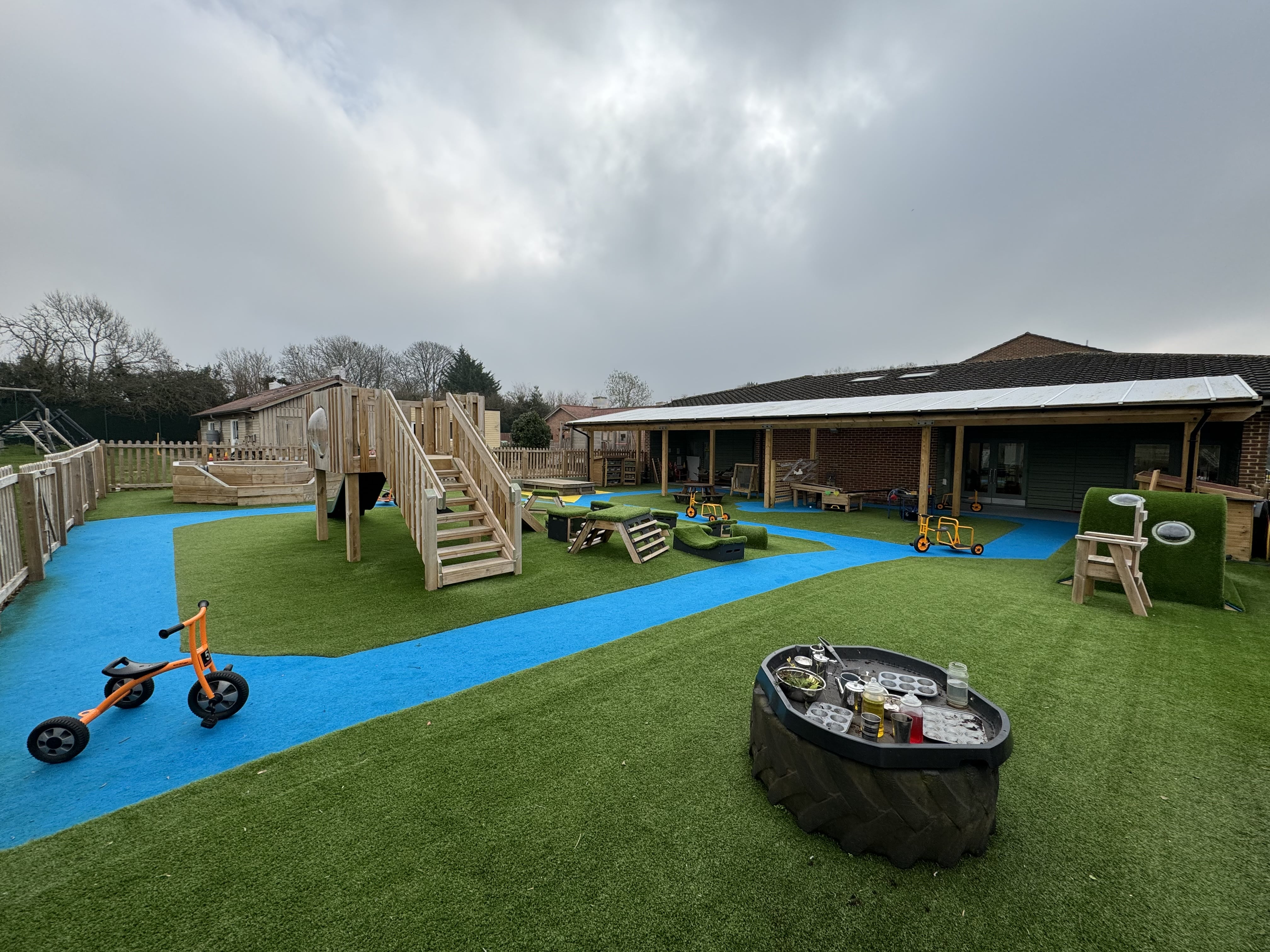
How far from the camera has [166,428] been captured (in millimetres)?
32750

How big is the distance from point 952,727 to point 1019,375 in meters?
18.2

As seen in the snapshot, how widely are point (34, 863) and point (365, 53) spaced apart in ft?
45.6

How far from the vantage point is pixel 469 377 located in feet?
155

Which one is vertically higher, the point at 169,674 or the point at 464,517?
the point at 464,517

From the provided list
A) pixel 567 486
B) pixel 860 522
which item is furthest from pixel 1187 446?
pixel 567 486

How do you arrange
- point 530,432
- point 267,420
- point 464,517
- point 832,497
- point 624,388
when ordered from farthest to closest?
point 624,388 < point 530,432 < point 267,420 < point 832,497 < point 464,517

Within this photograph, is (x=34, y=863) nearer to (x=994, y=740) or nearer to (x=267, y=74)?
(x=994, y=740)

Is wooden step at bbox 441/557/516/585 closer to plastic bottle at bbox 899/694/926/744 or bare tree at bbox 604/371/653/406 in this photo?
plastic bottle at bbox 899/694/926/744

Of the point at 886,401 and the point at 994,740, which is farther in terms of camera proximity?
the point at 886,401

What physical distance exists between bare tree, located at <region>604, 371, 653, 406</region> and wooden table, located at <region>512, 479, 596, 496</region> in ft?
117

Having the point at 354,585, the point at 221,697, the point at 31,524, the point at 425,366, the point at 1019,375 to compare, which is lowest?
the point at 354,585

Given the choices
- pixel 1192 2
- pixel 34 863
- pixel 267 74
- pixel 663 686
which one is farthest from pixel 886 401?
pixel 267 74

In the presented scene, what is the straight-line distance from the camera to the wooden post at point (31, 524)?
6.57m

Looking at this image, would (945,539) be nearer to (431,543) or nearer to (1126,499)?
(1126,499)
